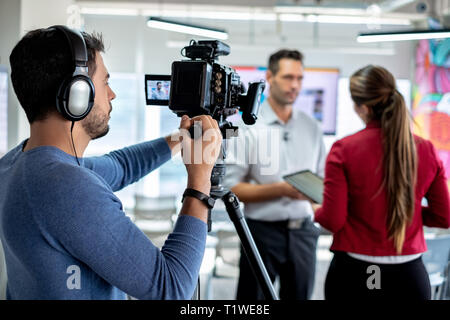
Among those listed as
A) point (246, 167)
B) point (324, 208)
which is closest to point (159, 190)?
point (246, 167)

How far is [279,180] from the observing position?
2.27 meters

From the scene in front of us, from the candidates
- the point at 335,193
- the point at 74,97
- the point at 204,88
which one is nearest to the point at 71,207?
the point at 74,97

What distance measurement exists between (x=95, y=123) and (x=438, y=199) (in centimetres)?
117

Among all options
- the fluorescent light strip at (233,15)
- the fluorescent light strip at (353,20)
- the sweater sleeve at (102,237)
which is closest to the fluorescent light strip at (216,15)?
the fluorescent light strip at (233,15)

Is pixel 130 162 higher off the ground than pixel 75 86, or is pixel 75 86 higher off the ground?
pixel 75 86

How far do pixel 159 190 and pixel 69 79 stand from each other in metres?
4.72

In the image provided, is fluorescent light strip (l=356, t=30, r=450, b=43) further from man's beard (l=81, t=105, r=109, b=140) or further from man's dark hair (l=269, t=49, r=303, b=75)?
man's beard (l=81, t=105, r=109, b=140)

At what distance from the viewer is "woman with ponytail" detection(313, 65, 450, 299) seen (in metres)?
1.46

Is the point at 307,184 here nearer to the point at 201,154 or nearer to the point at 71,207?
the point at 201,154

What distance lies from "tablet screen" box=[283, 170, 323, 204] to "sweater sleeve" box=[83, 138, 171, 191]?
79cm

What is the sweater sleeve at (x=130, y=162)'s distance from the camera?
3.90 feet

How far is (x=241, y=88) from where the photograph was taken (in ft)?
3.88
